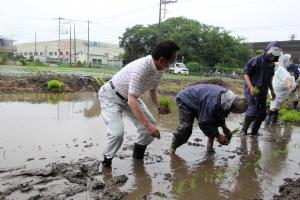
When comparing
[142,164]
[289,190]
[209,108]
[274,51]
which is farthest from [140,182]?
[274,51]

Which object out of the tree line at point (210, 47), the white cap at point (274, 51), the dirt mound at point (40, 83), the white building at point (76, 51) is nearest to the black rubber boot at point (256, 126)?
the white cap at point (274, 51)

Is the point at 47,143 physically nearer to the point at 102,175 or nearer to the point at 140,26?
the point at 102,175

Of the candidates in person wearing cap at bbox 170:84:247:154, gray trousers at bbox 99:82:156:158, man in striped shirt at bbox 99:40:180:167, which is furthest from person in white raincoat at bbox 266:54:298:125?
gray trousers at bbox 99:82:156:158

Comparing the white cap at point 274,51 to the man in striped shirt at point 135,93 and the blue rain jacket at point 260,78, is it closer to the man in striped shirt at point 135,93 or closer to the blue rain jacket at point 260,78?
the blue rain jacket at point 260,78

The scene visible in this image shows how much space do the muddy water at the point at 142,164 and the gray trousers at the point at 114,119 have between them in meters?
0.31

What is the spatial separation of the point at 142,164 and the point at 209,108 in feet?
3.81

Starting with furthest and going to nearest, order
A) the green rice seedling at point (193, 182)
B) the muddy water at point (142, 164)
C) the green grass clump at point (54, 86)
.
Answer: the green grass clump at point (54, 86)
the green rice seedling at point (193, 182)
the muddy water at point (142, 164)

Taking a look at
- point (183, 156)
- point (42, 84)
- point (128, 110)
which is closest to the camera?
point (128, 110)

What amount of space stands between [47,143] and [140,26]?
5676cm

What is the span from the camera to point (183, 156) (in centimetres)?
565

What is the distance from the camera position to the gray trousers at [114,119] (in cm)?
468

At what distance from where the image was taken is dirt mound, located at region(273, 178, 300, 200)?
13.0 feet

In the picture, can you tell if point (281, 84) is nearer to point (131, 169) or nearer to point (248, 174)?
point (248, 174)

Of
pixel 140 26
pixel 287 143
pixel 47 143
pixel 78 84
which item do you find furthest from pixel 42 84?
pixel 140 26
